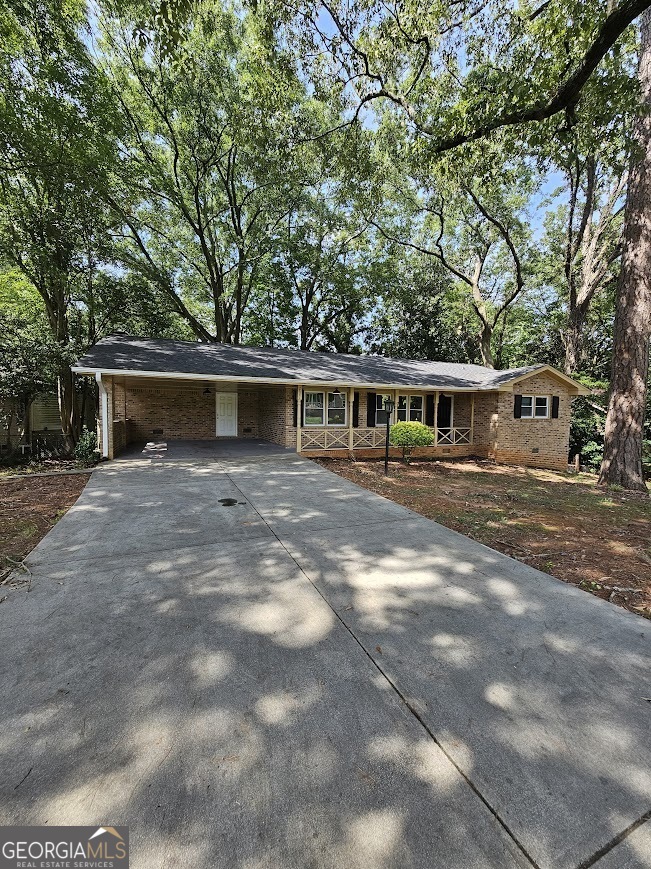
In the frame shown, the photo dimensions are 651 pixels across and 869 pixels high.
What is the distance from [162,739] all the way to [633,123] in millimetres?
12974

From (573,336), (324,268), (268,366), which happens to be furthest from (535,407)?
(324,268)

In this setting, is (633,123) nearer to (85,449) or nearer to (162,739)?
(162,739)

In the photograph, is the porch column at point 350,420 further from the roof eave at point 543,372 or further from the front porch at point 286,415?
the roof eave at point 543,372

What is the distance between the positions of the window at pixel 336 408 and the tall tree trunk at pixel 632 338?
7.25 m

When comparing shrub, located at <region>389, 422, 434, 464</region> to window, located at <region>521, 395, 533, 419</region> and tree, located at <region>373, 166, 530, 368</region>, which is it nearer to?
window, located at <region>521, 395, 533, 419</region>

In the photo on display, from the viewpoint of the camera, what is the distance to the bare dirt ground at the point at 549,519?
12.3 ft

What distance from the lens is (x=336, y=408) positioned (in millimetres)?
12336

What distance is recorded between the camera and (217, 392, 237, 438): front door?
1429 cm

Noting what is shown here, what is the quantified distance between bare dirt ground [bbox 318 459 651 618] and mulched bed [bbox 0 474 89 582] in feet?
17.2

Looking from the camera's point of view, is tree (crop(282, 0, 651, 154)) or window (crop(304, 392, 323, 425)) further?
window (crop(304, 392, 323, 425))

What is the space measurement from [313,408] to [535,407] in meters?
8.34

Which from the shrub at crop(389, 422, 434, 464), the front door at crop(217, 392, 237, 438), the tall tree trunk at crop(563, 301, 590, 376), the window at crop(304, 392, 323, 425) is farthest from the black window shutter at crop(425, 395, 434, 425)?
the tall tree trunk at crop(563, 301, 590, 376)

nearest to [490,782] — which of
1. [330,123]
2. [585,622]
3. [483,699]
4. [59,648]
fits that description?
[483,699]

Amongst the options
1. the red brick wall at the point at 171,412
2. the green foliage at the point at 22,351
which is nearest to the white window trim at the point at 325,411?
the red brick wall at the point at 171,412
